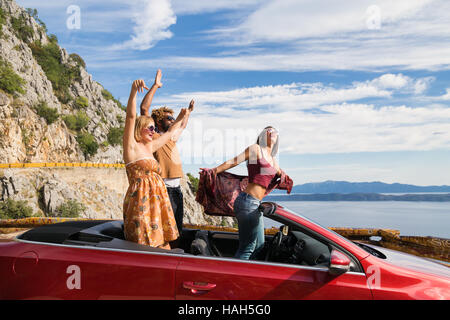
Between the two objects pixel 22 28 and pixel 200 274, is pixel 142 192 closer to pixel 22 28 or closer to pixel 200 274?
pixel 200 274

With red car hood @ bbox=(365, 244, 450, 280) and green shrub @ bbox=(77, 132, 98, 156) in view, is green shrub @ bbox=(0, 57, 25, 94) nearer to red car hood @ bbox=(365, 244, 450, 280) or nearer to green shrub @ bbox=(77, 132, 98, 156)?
green shrub @ bbox=(77, 132, 98, 156)

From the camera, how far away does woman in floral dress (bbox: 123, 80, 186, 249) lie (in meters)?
3.03

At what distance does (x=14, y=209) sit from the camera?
107ft

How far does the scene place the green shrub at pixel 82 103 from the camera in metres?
63.8

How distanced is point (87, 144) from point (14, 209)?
2361 cm

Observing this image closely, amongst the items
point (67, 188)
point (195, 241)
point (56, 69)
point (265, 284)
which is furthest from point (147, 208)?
point (56, 69)

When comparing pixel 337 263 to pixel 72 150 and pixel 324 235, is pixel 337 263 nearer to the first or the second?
pixel 324 235

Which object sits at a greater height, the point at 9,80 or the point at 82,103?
the point at 82,103

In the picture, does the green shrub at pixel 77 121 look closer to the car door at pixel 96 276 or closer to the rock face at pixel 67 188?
the rock face at pixel 67 188

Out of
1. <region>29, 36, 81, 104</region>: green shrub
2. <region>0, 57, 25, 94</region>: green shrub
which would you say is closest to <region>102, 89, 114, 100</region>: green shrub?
<region>29, 36, 81, 104</region>: green shrub

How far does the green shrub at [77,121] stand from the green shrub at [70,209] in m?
22.7

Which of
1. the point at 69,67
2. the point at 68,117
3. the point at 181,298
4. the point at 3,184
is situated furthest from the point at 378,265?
the point at 69,67

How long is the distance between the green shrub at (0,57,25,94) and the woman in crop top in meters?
50.5

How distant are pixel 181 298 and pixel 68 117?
60.1 metres
